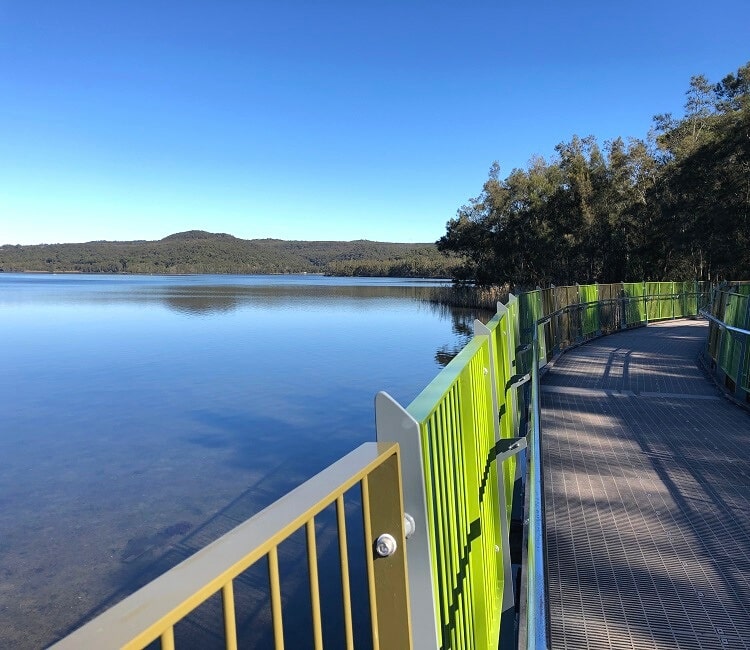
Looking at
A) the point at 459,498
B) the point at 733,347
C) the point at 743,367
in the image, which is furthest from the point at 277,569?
the point at 733,347

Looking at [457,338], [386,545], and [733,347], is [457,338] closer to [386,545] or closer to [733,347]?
[733,347]

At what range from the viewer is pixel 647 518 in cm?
476

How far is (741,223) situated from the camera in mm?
32438

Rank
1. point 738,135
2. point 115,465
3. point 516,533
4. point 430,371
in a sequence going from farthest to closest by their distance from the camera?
point 738,135
point 430,371
point 115,465
point 516,533

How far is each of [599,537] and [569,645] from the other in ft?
4.47

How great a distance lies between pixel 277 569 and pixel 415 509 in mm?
821

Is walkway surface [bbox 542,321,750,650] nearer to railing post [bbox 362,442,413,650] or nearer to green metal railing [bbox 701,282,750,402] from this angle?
green metal railing [bbox 701,282,750,402]

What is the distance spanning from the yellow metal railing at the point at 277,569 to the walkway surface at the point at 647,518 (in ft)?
6.89

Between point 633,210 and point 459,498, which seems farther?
point 633,210

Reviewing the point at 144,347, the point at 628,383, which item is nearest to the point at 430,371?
the point at 628,383

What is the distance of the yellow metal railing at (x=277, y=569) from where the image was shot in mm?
808

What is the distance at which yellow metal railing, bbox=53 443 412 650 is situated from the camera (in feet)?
2.65

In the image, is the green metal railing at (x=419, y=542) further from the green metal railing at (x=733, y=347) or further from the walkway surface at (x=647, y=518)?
the green metal railing at (x=733, y=347)

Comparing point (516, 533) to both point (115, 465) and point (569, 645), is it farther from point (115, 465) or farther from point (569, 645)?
point (115, 465)
